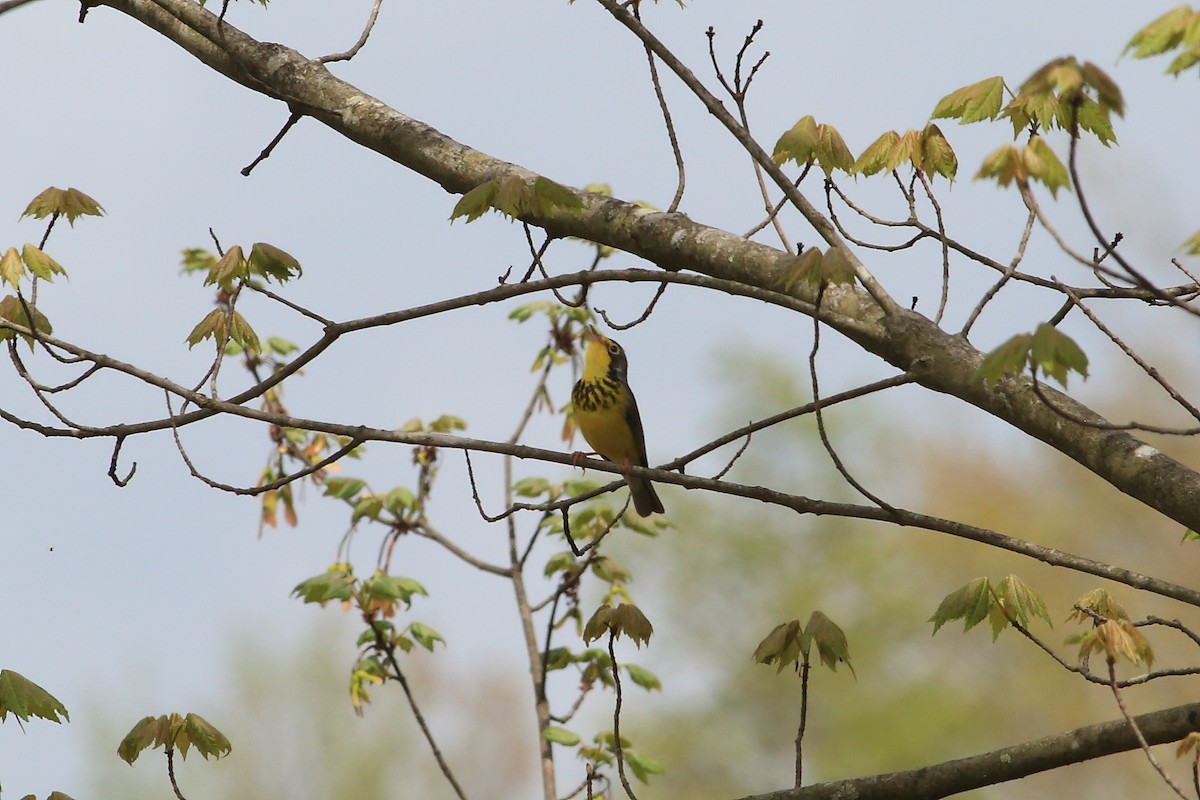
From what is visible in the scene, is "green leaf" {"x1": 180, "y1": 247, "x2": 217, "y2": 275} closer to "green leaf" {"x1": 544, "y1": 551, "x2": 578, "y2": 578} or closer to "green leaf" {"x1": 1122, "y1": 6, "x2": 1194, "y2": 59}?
"green leaf" {"x1": 544, "y1": 551, "x2": 578, "y2": 578}

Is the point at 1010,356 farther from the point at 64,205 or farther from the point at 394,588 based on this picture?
the point at 394,588

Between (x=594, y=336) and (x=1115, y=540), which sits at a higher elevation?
(x=1115, y=540)

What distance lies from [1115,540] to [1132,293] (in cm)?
1887

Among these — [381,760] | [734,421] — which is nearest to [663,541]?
[734,421]

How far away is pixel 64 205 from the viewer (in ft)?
13.4

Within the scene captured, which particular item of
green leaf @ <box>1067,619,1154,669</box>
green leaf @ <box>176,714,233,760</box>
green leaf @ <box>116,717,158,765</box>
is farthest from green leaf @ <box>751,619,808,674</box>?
green leaf @ <box>116,717,158,765</box>

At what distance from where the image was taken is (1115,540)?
2070cm

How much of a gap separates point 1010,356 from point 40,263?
10.4 ft

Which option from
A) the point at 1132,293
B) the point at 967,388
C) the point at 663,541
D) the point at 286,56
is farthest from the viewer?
the point at 663,541

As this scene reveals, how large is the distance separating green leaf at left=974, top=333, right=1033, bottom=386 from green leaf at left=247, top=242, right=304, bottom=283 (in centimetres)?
218

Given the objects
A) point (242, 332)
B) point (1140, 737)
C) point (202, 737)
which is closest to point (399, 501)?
point (242, 332)

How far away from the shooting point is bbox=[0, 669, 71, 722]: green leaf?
3354mm

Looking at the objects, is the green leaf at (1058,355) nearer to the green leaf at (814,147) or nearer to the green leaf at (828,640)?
the green leaf at (828,640)

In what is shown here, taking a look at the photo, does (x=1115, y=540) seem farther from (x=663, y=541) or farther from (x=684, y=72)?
(x=684, y=72)
